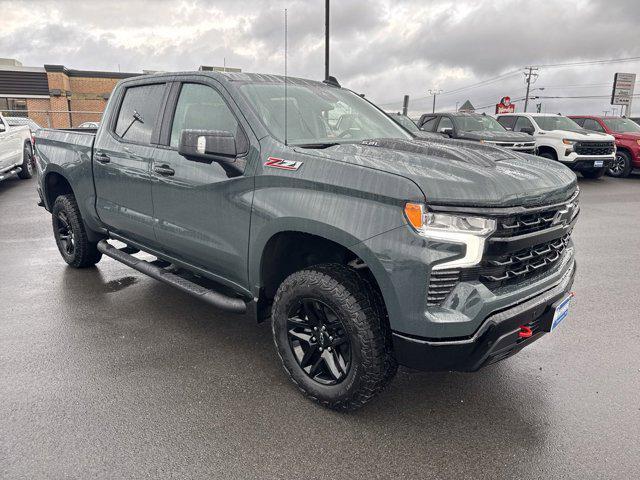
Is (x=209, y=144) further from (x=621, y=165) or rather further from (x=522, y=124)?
(x=621, y=165)

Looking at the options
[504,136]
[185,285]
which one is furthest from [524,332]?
[504,136]

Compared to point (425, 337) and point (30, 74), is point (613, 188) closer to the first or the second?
point (425, 337)

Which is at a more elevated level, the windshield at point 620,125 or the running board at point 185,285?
the windshield at point 620,125

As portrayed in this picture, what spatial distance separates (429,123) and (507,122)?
251cm

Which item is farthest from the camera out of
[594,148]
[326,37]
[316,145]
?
[326,37]

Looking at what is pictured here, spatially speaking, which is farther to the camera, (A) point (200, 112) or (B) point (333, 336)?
(A) point (200, 112)

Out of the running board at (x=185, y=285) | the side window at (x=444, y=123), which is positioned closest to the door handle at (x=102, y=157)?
the running board at (x=185, y=285)

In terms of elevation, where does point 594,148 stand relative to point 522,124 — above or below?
below

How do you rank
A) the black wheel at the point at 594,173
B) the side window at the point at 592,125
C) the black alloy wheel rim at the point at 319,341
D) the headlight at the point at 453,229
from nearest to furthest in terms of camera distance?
the headlight at the point at 453,229 < the black alloy wheel rim at the point at 319,341 < the black wheel at the point at 594,173 < the side window at the point at 592,125

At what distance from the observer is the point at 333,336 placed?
2.76 metres

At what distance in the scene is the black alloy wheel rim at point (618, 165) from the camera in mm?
14500

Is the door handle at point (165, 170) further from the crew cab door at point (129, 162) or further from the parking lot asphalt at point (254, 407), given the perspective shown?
the parking lot asphalt at point (254, 407)

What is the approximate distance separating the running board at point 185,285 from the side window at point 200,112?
3.20 ft

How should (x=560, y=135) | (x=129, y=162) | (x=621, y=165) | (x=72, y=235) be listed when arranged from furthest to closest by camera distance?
(x=621, y=165) < (x=560, y=135) < (x=72, y=235) < (x=129, y=162)
